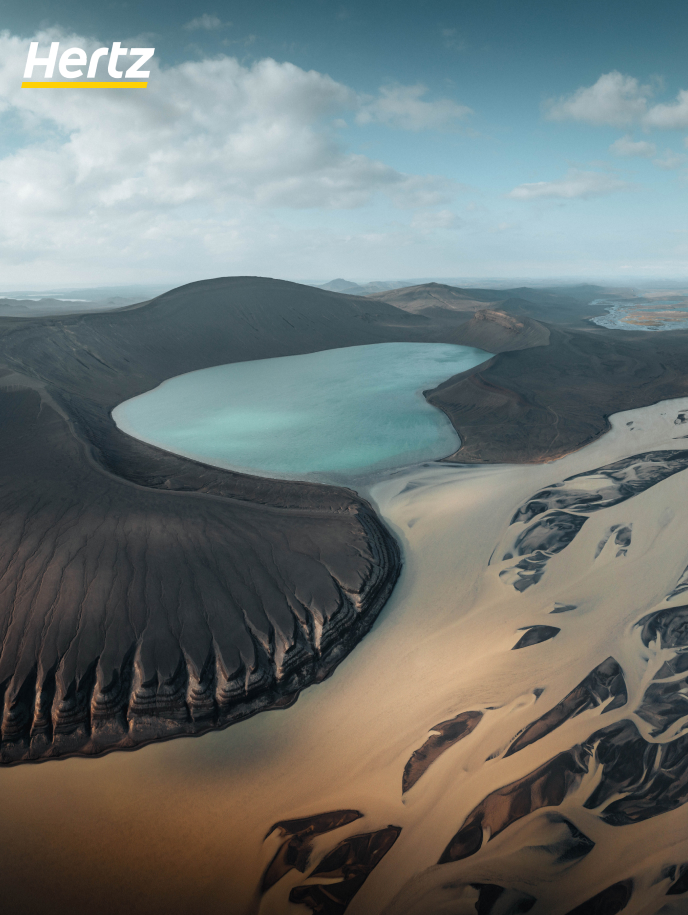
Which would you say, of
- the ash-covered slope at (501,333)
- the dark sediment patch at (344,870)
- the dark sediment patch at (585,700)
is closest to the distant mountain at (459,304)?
the ash-covered slope at (501,333)

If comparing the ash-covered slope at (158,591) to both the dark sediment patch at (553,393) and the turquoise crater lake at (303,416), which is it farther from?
the dark sediment patch at (553,393)

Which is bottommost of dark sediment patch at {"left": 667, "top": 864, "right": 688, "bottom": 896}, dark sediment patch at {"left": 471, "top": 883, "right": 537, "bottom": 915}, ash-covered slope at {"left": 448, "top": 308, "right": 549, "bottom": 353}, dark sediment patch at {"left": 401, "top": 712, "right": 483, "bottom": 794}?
dark sediment patch at {"left": 471, "top": 883, "right": 537, "bottom": 915}

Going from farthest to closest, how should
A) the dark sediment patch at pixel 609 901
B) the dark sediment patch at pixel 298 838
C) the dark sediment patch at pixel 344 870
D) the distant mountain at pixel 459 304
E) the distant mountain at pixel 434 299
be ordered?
the distant mountain at pixel 434 299 → the distant mountain at pixel 459 304 → the dark sediment patch at pixel 298 838 → the dark sediment patch at pixel 344 870 → the dark sediment patch at pixel 609 901

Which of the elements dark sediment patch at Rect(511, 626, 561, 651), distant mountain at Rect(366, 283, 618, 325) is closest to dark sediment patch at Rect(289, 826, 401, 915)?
dark sediment patch at Rect(511, 626, 561, 651)

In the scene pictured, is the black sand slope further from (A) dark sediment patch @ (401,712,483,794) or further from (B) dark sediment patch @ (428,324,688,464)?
(A) dark sediment patch @ (401,712,483,794)

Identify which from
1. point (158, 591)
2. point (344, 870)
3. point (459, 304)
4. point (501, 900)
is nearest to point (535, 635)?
point (501, 900)

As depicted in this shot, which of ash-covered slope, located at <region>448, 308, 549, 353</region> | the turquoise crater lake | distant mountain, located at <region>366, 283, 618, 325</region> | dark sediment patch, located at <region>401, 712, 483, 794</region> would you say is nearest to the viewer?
dark sediment patch, located at <region>401, 712, 483, 794</region>

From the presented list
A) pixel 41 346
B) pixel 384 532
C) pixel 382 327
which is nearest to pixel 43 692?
pixel 384 532
